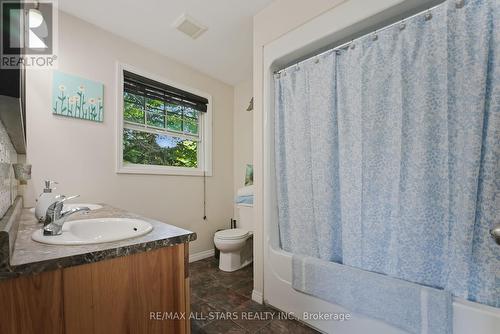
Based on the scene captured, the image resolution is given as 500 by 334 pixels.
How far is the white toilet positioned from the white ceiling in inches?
68.5

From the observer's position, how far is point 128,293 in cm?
78

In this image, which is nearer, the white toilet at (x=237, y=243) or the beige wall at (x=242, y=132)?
the white toilet at (x=237, y=243)

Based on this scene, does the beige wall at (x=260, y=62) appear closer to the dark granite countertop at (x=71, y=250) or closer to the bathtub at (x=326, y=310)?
the bathtub at (x=326, y=310)

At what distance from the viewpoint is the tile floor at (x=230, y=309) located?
58.8 inches

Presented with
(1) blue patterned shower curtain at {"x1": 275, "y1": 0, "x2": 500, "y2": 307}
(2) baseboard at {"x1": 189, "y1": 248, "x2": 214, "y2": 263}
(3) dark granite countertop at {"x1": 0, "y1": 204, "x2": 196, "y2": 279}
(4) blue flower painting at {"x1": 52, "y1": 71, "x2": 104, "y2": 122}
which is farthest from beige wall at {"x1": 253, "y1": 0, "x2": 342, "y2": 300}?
(4) blue flower painting at {"x1": 52, "y1": 71, "x2": 104, "y2": 122}

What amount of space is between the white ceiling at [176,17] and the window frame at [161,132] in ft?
1.03

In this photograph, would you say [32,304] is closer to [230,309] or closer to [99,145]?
[230,309]

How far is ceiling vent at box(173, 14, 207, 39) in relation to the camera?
1931mm

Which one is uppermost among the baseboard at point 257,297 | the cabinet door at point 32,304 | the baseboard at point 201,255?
the cabinet door at point 32,304

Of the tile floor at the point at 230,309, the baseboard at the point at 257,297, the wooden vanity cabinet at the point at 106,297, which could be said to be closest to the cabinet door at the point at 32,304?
the wooden vanity cabinet at the point at 106,297

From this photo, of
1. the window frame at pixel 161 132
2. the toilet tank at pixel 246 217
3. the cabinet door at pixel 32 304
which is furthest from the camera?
the toilet tank at pixel 246 217

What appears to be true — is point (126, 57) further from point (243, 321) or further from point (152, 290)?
point (243, 321)

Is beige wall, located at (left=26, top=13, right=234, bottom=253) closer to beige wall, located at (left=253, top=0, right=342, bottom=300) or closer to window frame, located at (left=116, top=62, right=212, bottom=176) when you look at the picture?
window frame, located at (left=116, top=62, right=212, bottom=176)

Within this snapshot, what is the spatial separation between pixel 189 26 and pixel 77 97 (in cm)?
117
